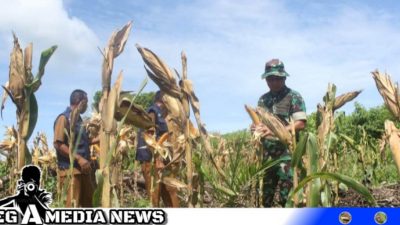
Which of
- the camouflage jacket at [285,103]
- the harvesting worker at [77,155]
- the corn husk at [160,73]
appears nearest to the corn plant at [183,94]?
the corn husk at [160,73]

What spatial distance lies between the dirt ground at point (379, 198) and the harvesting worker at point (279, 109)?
65 cm

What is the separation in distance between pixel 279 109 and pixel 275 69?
10.5 inches

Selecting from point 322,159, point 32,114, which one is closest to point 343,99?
point 322,159

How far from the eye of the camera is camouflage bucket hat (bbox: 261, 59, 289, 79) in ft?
11.3

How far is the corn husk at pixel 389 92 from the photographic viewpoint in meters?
→ 2.07

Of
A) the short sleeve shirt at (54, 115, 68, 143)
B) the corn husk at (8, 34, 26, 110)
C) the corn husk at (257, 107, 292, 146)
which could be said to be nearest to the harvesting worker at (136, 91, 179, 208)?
the short sleeve shirt at (54, 115, 68, 143)

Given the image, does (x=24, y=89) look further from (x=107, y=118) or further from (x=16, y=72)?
(x=107, y=118)

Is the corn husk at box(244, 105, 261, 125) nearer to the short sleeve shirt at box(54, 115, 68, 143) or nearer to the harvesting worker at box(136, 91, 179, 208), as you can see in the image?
the harvesting worker at box(136, 91, 179, 208)

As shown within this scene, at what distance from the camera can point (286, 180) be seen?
11.5 ft

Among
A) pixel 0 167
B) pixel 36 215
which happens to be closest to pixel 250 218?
pixel 36 215

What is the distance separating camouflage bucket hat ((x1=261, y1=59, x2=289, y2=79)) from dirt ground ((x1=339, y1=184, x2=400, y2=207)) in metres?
1.09

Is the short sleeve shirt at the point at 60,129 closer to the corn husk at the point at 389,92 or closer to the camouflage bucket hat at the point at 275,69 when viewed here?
the camouflage bucket hat at the point at 275,69

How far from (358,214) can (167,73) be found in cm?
81

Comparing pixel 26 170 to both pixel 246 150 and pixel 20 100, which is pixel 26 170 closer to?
pixel 20 100
